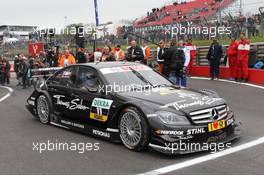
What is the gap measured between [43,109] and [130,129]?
307 centimetres

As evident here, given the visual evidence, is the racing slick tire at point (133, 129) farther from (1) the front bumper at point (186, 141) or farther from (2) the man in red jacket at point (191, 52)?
(2) the man in red jacket at point (191, 52)

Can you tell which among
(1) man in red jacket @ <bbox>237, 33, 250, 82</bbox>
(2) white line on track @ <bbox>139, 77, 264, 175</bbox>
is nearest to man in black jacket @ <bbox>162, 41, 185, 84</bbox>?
(1) man in red jacket @ <bbox>237, 33, 250, 82</bbox>

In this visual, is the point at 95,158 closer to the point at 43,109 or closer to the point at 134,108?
the point at 134,108

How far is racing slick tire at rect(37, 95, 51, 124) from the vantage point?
8.88 m

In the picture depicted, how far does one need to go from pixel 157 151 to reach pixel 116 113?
1.03m

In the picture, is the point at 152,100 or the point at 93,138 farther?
the point at 93,138

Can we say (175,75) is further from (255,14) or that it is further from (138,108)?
(255,14)

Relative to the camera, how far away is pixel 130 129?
6660 millimetres

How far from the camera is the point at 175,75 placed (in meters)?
12.8

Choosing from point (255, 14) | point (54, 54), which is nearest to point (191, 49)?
point (255, 14)

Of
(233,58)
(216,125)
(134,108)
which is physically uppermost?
(233,58)

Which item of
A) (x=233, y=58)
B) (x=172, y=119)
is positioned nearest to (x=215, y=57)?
(x=233, y=58)

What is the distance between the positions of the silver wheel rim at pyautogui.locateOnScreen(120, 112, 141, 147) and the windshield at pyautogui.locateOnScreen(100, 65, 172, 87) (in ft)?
3.13

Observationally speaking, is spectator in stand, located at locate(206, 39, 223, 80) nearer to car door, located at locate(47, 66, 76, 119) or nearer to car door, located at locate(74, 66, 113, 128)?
car door, located at locate(47, 66, 76, 119)
